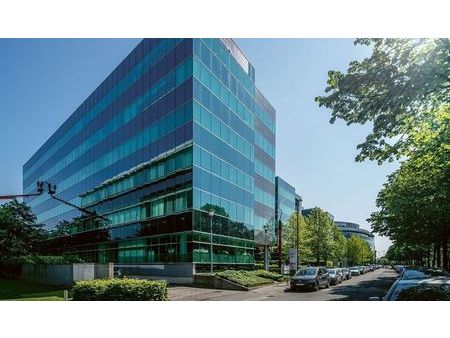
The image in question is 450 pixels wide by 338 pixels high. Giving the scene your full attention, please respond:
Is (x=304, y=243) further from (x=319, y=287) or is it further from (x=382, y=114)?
(x=382, y=114)

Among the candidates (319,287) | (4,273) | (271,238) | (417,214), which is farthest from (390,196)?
(4,273)

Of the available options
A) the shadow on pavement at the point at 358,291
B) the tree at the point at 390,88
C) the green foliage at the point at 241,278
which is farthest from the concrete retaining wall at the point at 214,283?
the tree at the point at 390,88

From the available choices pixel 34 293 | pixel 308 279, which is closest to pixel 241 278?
pixel 308 279

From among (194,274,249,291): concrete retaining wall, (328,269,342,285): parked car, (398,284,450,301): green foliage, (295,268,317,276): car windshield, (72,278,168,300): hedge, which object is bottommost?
(328,269,342,285): parked car

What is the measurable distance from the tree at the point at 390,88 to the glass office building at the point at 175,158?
21440mm

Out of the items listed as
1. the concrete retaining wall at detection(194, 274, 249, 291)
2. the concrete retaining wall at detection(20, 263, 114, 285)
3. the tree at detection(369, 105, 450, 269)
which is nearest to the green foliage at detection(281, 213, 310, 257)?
the tree at detection(369, 105, 450, 269)

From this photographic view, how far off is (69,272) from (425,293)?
22.0 metres

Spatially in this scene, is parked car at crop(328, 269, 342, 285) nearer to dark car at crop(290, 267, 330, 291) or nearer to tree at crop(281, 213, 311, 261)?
dark car at crop(290, 267, 330, 291)

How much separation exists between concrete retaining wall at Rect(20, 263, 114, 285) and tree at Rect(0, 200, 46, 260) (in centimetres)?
949

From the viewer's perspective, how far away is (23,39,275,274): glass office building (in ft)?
117

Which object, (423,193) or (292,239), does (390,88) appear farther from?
(292,239)

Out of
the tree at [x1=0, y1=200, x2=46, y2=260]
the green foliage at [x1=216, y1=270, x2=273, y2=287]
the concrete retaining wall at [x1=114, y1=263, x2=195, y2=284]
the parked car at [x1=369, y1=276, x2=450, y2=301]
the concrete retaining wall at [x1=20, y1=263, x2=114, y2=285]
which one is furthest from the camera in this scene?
the tree at [x1=0, y1=200, x2=46, y2=260]

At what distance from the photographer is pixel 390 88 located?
11.6 metres

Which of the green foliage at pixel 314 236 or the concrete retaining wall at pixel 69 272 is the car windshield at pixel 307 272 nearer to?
the concrete retaining wall at pixel 69 272
